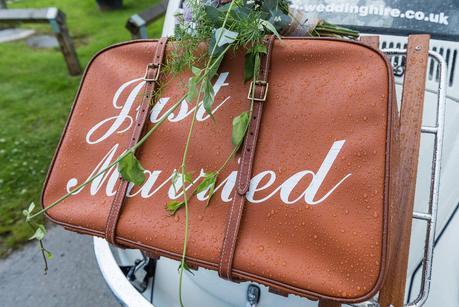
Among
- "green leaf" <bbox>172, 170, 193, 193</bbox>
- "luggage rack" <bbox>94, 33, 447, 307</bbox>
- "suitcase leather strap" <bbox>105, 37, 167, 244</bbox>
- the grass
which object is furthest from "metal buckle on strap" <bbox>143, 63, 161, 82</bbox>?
the grass

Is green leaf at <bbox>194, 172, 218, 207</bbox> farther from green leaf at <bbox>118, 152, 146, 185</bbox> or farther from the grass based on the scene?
the grass

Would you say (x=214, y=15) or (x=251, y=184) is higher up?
(x=214, y=15)

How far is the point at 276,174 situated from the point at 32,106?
14.2ft

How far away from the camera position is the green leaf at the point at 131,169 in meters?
1.21

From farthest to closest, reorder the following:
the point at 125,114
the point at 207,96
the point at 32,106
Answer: the point at 32,106 → the point at 125,114 → the point at 207,96

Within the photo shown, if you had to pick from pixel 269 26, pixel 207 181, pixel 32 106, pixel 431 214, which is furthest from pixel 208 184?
pixel 32 106

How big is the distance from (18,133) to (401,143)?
152 inches

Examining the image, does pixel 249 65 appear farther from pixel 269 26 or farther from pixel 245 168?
pixel 245 168

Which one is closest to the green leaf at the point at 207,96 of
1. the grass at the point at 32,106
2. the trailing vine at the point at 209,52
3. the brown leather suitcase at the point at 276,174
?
the trailing vine at the point at 209,52

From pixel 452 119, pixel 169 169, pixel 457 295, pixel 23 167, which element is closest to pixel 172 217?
pixel 169 169

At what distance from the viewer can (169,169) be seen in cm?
132

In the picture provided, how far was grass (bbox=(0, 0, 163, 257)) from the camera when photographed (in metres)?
3.24

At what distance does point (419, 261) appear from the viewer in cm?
148

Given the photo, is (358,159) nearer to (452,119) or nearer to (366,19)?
(452,119)
